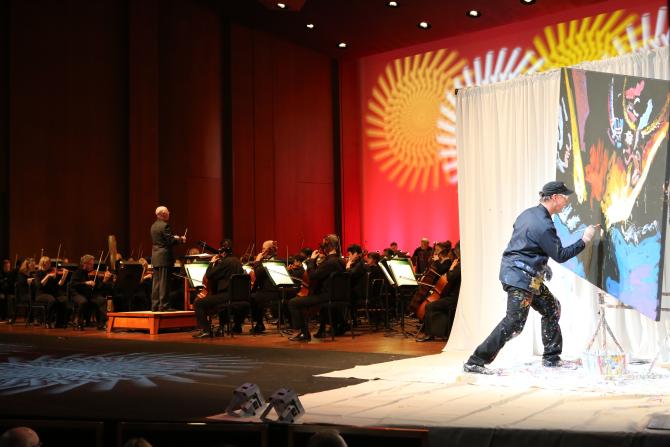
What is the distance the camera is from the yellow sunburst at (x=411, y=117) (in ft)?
57.3

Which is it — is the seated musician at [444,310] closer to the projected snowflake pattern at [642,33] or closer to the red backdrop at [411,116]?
the projected snowflake pattern at [642,33]

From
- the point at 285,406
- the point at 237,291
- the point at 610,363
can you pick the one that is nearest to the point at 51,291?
the point at 237,291

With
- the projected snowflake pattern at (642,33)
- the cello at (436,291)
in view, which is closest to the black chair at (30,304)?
the cello at (436,291)

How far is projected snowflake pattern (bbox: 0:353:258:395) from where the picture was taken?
6.19 m

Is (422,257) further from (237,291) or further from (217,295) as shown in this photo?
(217,295)

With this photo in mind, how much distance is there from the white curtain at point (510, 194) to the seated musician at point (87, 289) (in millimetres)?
6504

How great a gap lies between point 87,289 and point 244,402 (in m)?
8.83

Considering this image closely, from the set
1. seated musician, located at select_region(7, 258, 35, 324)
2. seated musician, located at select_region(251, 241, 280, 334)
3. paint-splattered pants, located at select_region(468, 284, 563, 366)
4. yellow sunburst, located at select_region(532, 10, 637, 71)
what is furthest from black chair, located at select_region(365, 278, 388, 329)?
yellow sunburst, located at select_region(532, 10, 637, 71)

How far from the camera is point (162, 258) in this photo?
37.6 feet

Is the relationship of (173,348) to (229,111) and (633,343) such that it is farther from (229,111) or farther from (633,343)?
(229,111)

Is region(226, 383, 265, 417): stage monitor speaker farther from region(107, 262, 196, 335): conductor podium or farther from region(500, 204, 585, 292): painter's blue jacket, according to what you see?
region(107, 262, 196, 335): conductor podium

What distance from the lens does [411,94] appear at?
58.9ft

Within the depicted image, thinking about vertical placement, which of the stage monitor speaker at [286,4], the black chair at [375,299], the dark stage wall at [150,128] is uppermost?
the stage monitor speaker at [286,4]

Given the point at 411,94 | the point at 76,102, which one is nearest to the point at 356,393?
the point at 76,102
